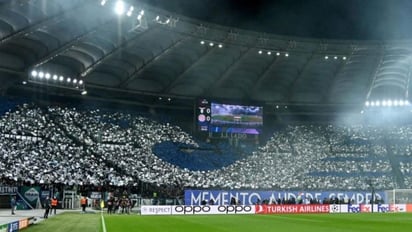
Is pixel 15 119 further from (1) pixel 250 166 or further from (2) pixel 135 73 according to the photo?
(1) pixel 250 166

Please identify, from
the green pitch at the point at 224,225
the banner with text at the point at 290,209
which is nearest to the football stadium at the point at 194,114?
the banner with text at the point at 290,209

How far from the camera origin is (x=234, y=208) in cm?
4712

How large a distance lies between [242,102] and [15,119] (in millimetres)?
26382

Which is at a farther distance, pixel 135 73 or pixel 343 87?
pixel 343 87

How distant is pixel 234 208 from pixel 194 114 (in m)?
17.1

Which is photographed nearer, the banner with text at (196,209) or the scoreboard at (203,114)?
the banner with text at (196,209)

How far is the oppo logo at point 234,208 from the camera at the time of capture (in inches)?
1842

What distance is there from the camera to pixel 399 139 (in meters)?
74.6

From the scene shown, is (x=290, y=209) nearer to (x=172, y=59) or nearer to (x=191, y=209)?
(x=191, y=209)

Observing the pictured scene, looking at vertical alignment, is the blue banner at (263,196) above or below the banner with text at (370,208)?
above

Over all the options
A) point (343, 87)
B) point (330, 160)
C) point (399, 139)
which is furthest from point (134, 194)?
→ point (399, 139)

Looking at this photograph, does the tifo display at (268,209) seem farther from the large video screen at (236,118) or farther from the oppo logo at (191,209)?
the large video screen at (236,118)

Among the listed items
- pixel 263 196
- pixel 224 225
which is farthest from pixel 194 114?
pixel 224 225

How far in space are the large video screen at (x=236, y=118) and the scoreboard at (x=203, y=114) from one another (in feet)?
2.06
